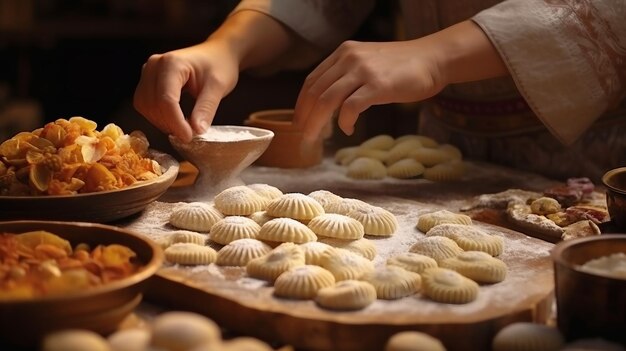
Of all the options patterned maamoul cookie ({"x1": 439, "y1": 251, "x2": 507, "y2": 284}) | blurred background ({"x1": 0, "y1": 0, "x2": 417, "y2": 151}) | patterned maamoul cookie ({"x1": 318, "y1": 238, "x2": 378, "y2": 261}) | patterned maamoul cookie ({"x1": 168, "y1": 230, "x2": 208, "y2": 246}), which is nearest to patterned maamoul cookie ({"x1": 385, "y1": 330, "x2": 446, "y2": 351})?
patterned maamoul cookie ({"x1": 439, "y1": 251, "x2": 507, "y2": 284})

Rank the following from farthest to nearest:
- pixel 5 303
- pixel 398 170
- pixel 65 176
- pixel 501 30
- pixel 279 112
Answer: pixel 279 112, pixel 398 170, pixel 501 30, pixel 65 176, pixel 5 303

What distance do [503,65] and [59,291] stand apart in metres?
1.21

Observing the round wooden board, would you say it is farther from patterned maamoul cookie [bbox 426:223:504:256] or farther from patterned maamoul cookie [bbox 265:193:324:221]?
patterned maamoul cookie [bbox 265:193:324:221]

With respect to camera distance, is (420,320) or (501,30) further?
(501,30)

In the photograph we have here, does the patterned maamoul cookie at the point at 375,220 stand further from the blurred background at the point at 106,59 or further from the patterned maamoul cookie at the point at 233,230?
the blurred background at the point at 106,59

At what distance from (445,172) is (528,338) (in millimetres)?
1120

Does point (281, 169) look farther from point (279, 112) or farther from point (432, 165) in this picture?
point (432, 165)

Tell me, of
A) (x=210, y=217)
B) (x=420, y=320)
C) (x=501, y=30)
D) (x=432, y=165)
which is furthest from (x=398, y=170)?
(x=420, y=320)

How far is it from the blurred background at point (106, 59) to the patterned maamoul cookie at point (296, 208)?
2.62 m

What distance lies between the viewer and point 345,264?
1.37 m

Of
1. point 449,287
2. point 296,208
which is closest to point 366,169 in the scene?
point 296,208

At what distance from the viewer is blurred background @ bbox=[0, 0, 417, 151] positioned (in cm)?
433

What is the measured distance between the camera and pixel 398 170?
7.35ft

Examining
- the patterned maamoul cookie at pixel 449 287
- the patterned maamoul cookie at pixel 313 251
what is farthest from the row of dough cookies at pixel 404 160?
→ the patterned maamoul cookie at pixel 449 287
